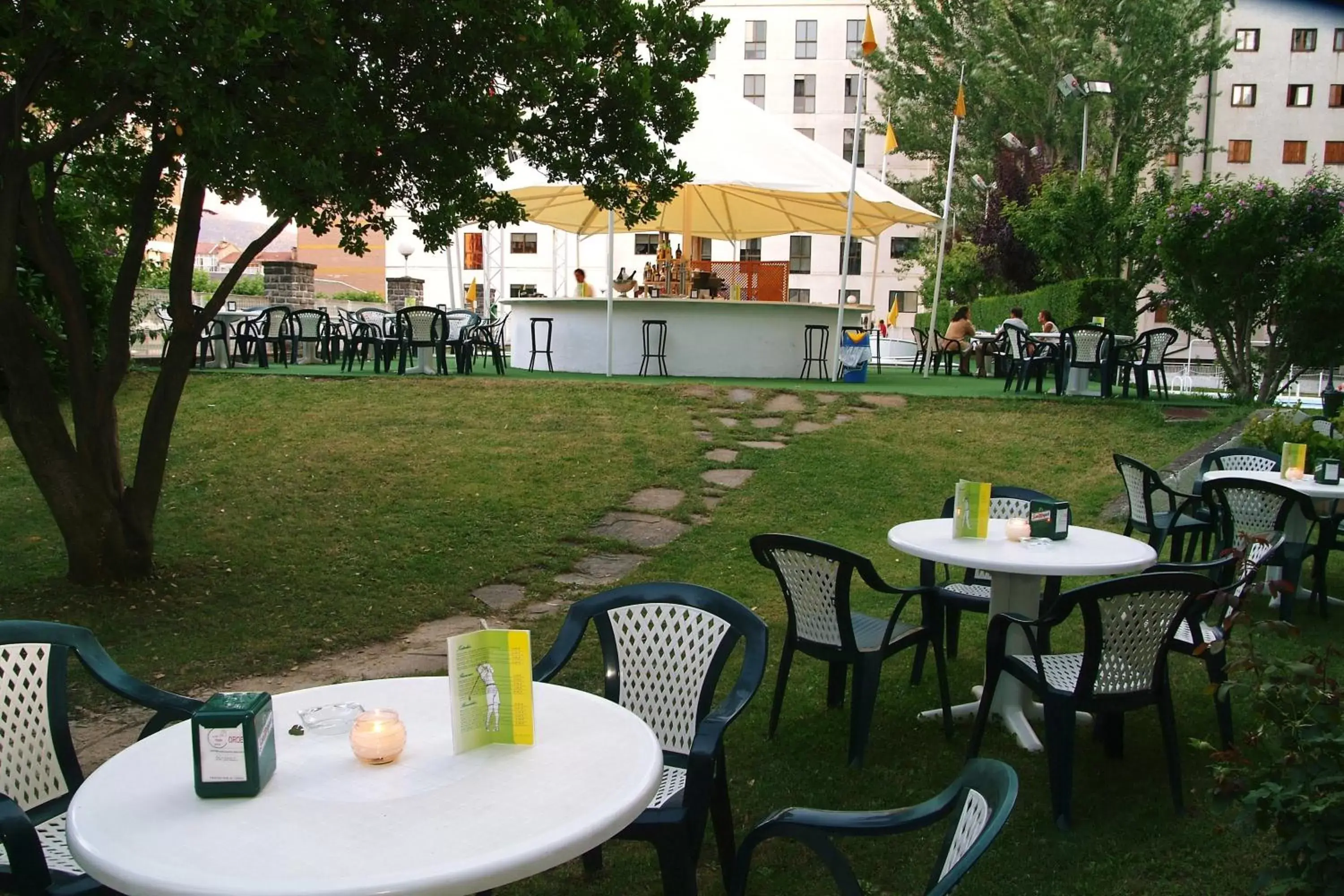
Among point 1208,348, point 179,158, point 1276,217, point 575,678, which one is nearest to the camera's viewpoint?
point 575,678

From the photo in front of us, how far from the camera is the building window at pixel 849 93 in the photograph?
4072 cm

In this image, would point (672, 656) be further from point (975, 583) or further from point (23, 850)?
point (975, 583)

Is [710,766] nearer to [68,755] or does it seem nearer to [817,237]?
[68,755]

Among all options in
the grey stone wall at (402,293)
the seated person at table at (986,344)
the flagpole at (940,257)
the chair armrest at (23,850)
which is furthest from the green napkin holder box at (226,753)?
the grey stone wall at (402,293)

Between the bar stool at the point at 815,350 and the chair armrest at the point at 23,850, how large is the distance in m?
12.2

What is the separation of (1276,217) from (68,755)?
10122 mm

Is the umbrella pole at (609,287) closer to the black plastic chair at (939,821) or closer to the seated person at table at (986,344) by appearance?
the seated person at table at (986,344)

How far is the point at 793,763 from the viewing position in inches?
145

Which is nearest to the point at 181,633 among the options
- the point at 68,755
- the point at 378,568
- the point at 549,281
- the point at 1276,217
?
the point at 378,568

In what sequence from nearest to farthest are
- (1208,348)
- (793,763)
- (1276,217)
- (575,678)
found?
(793,763) → (575,678) → (1276,217) → (1208,348)

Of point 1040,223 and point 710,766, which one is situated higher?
point 1040,223

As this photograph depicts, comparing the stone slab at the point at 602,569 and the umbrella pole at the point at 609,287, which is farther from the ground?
the umbrella pole at the point at 609,287

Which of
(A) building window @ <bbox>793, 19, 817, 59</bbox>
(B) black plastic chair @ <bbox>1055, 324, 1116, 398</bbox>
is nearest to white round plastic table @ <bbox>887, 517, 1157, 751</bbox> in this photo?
(B) black plastic chair @ <bbox>1055, 324, 1116, 398</bbox>

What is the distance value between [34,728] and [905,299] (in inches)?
1565
